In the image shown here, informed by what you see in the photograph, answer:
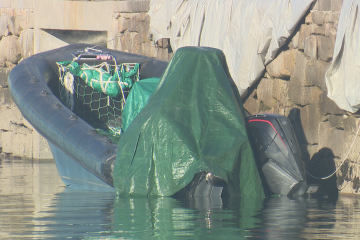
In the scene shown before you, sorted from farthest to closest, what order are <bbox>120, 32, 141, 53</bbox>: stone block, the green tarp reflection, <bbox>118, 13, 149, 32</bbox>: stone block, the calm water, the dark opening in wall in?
the dark opening in wall, <bbox>120, 32, 141, 53</bbox>: stone block, <bbox>118, 13, 149, 32</bbox>: stone block, the green tarp reflection, the calm water

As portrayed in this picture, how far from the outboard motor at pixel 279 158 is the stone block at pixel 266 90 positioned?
1737 millimetres

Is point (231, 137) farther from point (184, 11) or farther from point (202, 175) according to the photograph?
point (184, 11)

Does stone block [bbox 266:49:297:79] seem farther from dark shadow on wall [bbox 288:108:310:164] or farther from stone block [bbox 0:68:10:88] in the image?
stone block [bbox 0:68:10:88]

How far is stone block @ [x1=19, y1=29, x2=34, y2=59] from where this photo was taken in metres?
11.2

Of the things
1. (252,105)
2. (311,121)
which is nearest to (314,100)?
(311,121)

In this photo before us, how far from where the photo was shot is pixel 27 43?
37.1 feet

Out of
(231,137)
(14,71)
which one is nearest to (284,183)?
(231,137)

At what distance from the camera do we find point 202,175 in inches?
203

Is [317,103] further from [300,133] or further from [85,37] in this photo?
[85,37]

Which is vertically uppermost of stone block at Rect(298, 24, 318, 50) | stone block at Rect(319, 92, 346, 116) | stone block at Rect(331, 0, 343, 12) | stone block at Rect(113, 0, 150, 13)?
stone block at Rect(113, 0, 150, 13)

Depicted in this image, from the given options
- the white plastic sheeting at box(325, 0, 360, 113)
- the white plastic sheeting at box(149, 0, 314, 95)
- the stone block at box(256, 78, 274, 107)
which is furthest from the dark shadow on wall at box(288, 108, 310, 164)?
the white plastic sheeting at box(325, 0, 360, 113)

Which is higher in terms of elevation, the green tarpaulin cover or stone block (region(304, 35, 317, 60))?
stone block (region(304, 35, 317, 60))

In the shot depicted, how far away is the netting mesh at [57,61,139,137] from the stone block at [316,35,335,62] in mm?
2790

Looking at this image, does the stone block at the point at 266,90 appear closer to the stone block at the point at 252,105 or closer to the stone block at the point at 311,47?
the stone block at the point at 252,105
